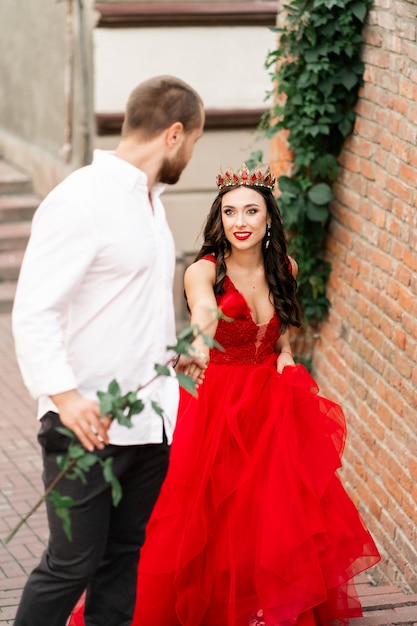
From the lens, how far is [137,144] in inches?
116

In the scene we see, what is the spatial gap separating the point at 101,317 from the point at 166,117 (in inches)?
22.4

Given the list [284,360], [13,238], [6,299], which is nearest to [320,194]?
[284,360]

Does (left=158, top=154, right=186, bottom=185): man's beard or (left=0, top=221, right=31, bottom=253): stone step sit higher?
(left=158, top=154, right=186, bottom=185): man's beard

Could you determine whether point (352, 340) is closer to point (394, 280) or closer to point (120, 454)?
point (394, 280)

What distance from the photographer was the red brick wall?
455 cm

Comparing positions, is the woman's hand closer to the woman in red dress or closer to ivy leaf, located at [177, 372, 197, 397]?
the woman in red dress

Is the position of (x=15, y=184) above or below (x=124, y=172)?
below

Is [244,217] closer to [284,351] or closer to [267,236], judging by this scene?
[267,236]

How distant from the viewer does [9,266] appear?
904 cm

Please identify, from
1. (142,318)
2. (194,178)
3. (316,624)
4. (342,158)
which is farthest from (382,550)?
(194,178)

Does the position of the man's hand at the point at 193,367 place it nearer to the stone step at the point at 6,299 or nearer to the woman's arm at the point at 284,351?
the woman's arm at the point at 284,351

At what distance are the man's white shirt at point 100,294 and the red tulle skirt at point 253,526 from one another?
85 cm

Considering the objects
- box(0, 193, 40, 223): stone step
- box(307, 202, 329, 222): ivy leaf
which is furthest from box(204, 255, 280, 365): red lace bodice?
box(0, 193, 40, 223): stone step

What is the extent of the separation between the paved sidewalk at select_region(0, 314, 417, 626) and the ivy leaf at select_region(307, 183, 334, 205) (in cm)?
186
